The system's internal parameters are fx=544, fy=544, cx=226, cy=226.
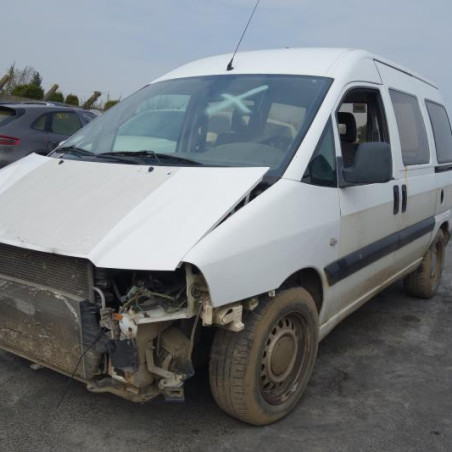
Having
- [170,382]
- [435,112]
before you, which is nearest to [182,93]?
[170,382]

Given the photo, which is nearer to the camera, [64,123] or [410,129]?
[410,129]

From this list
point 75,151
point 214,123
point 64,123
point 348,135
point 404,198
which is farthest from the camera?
point 64,123

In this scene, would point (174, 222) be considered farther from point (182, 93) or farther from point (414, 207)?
point (414, 207)

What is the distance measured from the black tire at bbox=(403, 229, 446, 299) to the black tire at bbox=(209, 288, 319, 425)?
2.46 m

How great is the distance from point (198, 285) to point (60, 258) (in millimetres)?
673

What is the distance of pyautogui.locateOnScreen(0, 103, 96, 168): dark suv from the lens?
26.4 ft

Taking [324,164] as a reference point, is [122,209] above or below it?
below

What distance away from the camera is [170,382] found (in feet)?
8.26

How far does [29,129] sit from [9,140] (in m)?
0.41

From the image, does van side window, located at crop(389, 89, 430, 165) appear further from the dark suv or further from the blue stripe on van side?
the dark suv

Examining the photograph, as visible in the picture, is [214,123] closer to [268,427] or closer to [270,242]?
[270,242]

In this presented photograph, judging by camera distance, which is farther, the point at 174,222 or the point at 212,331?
the point at 212,331

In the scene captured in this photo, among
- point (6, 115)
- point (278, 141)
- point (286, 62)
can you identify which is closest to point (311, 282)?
point (278, 141)

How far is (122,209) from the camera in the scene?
261cm
